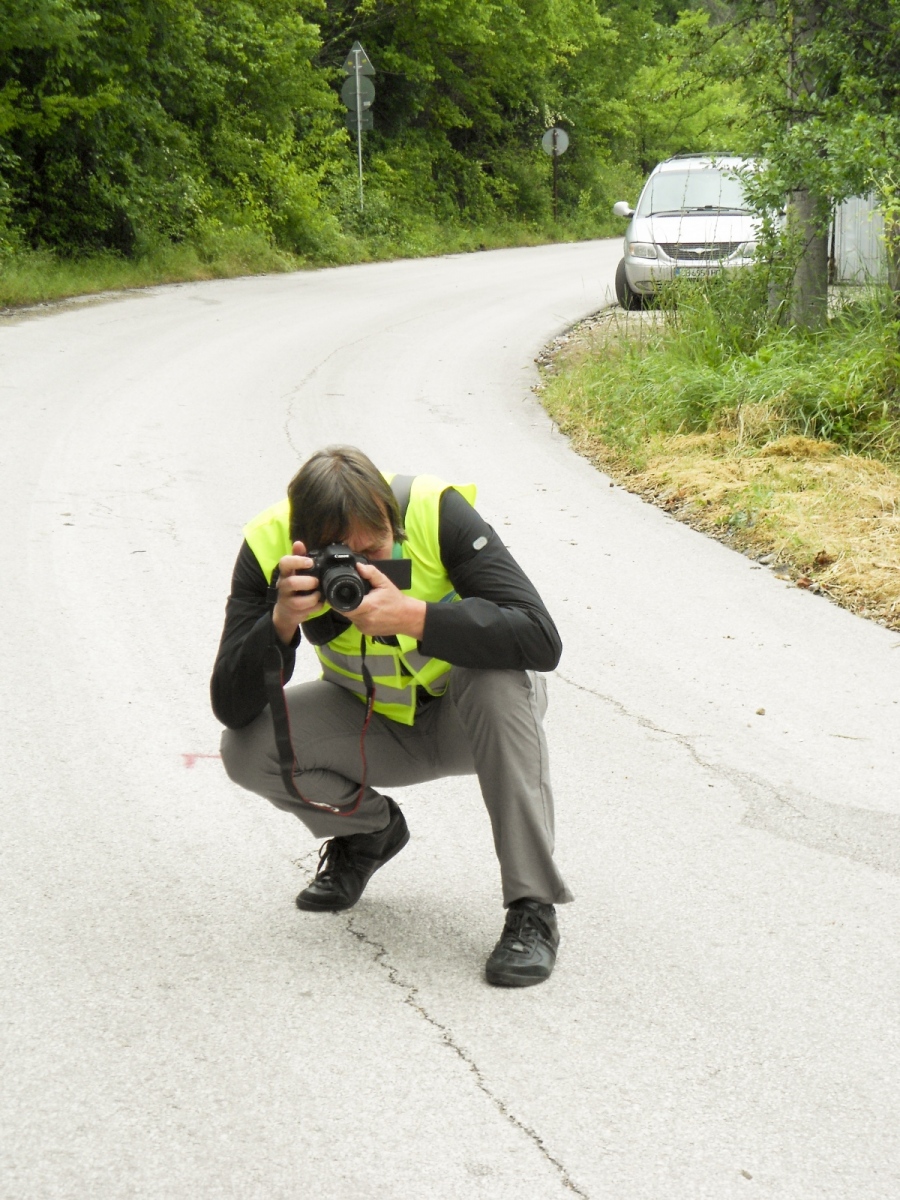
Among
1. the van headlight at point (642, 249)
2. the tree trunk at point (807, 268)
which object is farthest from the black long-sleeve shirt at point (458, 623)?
the van headlight at point (642, 249)

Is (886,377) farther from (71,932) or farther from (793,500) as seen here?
(71,932)

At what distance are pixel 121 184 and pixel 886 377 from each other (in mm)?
15169

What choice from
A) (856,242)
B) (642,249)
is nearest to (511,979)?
(856,242)

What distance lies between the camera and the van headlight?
14.7 meters

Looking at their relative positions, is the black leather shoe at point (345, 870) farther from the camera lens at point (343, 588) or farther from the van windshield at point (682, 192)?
the van windshield at point (682, 192)

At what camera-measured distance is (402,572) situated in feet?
10.4

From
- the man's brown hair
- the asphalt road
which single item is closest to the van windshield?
the asphalt road

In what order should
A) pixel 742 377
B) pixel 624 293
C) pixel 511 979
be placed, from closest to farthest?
1. pixel 511 979
2. pixel 742 377
3. pixel 624 293

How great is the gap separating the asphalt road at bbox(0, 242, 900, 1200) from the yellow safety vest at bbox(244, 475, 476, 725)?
63cm

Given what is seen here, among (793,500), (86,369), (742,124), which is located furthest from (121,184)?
(793,500)

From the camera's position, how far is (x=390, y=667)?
3.44 metres

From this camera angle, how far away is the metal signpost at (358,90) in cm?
2731

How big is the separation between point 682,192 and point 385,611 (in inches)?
537

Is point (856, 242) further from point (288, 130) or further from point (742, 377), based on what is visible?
point (288, 130)
